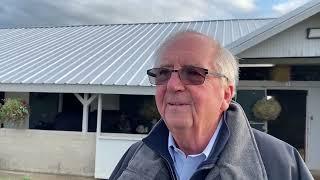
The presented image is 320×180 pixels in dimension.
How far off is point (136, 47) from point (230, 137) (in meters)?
12.5

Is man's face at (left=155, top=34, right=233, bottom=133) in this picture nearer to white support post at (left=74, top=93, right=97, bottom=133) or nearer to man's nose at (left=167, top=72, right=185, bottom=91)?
man's nose at (left=167, top=72, right=185, bottom=91)

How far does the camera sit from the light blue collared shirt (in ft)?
7.07

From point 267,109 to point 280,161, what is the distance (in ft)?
30.4

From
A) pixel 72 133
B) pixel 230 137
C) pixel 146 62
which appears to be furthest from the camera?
pixel 146 62

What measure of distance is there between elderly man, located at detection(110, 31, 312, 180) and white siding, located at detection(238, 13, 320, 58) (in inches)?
287

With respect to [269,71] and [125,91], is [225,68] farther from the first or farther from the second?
[269,71]

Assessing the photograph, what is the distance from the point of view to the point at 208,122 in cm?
214

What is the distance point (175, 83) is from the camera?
84.8 inches

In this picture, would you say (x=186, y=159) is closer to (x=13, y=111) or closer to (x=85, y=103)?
(x=85, y=103)

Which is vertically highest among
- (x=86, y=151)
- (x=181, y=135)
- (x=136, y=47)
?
(x=136, y=47)

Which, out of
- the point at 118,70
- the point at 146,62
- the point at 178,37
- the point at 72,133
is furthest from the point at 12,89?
the point at 178,37

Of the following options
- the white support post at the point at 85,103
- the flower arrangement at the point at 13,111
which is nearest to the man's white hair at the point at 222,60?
the white support post at the point at 85,103

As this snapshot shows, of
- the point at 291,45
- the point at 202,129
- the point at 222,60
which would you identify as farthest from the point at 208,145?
the point at 291,45

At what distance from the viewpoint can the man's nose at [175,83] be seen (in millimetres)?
2143
